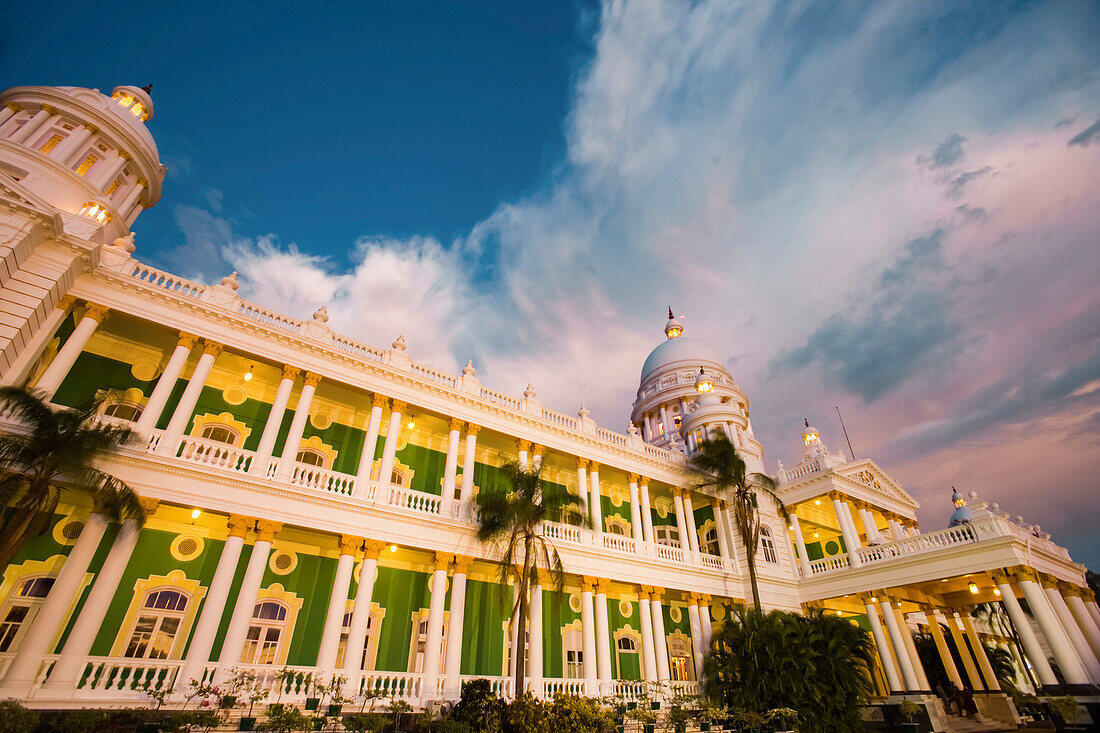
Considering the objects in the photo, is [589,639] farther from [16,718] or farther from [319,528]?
[16,718]

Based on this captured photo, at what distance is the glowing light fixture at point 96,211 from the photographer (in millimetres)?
19267

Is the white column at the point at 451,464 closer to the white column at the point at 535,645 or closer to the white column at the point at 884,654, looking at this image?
the white column at the point at 535,645

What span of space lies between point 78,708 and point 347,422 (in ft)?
36.9

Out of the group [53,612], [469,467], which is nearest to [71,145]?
[53,612]

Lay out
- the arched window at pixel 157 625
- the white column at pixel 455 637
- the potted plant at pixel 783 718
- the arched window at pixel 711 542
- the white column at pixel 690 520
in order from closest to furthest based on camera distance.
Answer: the arched window at pixel 157 625 → the white column at pixel 455 637 → the potted plant at pixel 783 718 → the white column at pixel 690 520 → the arched window at pixel 711 542

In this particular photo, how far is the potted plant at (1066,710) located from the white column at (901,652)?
4949 millimetres

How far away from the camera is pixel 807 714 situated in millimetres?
17891

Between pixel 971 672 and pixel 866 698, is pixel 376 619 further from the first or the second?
pixel 971 672

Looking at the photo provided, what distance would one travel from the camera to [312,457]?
20125 mm

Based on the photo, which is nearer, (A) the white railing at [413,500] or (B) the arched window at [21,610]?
(B) the arched window at [21,610]

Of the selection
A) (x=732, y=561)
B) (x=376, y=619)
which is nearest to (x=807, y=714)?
(x=732, y=561)

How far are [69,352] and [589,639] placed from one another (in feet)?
63.9

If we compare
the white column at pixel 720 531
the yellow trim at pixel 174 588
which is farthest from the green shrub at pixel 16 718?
the white column at pixel 720 531

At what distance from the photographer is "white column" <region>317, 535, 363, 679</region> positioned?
48.4 feet
